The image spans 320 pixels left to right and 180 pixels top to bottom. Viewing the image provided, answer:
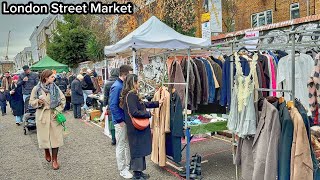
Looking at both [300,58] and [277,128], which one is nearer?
[277,128]

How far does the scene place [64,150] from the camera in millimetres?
7711

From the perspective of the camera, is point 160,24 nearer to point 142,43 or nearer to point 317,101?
point 142,43

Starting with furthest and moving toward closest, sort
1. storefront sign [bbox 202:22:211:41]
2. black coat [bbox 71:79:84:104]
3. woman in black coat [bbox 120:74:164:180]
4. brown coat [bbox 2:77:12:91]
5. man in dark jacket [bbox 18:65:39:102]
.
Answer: brown coat [bbox 2:77:12:91] → black coat [bbox 71:79:84:104] → man in dark jacket [bbox 18:65:39:102] → storefront sign [bbox 202:22:211:41] → woman in black coat [bbox 120:74:164:180]

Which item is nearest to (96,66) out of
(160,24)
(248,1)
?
(248,1)

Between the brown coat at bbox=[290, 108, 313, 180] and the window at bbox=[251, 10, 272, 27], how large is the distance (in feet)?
44.4

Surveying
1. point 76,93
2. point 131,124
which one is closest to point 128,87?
point 131,124

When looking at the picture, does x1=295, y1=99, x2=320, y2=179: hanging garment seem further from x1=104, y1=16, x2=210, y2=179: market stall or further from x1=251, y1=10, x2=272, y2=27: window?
x1=251, y1=10, x2=272, y2=27: window

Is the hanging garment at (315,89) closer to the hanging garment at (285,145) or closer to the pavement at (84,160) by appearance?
the hanging garment at (285,145)

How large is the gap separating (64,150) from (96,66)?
14.1m

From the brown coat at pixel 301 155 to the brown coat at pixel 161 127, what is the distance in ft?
7.96

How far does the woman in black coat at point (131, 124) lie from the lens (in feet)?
16.0

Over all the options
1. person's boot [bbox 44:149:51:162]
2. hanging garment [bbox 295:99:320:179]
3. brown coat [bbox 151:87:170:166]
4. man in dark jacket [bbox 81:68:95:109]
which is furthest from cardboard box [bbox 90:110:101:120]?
hanging garment [bbox 295:99:320:179]

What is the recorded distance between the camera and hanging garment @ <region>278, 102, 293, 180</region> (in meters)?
3.24

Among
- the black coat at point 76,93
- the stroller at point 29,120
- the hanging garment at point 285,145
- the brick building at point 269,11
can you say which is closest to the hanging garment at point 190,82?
the hanging garment at point 285,145
